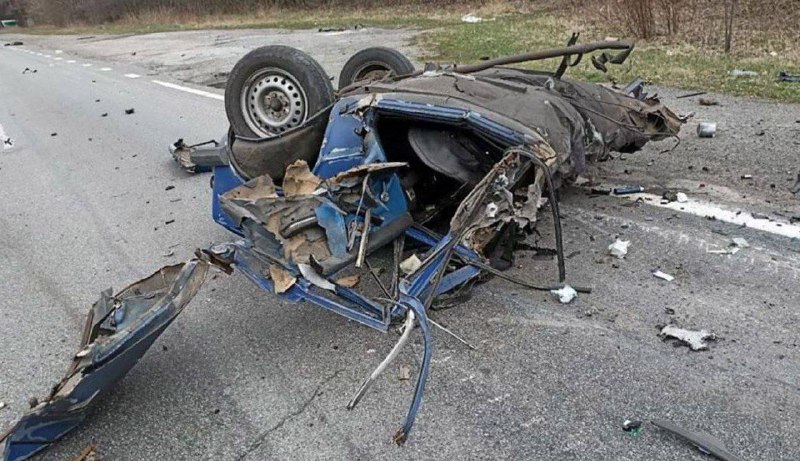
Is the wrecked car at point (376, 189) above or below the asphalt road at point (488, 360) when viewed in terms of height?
above

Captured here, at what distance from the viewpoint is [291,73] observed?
405 cm

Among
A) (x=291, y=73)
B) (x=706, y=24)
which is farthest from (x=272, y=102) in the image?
(x=706, y=24)

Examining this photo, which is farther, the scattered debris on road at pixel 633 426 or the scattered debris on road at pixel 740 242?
the scattered debris on road at pixel 740 242

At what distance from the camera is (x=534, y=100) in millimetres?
3664

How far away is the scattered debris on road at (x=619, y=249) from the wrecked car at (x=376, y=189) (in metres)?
0.38

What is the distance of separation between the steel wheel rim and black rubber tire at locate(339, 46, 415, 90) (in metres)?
0.69

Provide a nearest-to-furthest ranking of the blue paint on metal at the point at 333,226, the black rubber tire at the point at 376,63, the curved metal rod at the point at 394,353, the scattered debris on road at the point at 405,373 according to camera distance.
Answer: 1. the curved metal rod at the point at 394,353
2. the scattered debris on road at the point at 405,373
3. the blue paint on metal at the point at 333,226
4. the black rubber tire at the point at 376,63

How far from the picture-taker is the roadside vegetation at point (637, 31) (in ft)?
25.4

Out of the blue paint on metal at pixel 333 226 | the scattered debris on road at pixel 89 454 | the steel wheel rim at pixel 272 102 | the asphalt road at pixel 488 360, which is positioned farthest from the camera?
the steel wheel rim at pixel 272 102

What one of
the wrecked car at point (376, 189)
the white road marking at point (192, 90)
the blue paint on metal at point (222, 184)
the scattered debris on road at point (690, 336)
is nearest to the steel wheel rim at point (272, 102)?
the wrecked car at point (376, 189)

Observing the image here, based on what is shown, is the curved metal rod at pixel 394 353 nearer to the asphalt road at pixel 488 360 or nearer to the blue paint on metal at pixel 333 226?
the asphalt road at pixel 488 360

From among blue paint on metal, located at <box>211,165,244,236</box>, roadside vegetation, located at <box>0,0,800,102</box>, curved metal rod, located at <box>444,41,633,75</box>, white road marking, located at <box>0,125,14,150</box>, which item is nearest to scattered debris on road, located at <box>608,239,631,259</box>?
curved metal rod, located at <box>444,41,633,75</box>

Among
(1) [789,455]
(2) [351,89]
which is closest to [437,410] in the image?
(1) [789,455]

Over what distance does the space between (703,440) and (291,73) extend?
9.51ft
